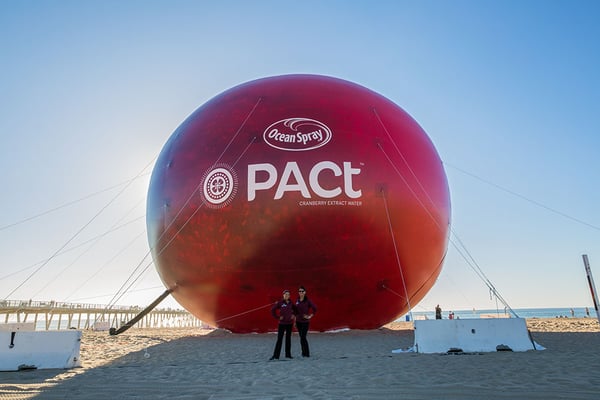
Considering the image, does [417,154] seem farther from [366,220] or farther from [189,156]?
[189,156]

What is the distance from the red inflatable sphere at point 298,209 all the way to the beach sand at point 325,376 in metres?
1.48

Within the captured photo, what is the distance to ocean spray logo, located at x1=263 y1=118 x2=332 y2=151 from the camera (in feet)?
25.8

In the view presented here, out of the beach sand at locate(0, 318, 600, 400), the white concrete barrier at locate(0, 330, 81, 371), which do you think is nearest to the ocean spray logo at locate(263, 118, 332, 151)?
the beach sand at locate(0, 318, 600, 400)

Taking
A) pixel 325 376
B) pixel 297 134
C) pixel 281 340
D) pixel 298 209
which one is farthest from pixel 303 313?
pixel 297 134

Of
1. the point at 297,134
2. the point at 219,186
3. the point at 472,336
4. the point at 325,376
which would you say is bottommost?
the point at 325,376

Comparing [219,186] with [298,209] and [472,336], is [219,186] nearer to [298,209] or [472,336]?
[298,209]

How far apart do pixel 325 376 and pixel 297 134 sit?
185 inches

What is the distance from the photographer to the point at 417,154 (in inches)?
356

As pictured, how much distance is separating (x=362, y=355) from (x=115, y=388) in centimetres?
331

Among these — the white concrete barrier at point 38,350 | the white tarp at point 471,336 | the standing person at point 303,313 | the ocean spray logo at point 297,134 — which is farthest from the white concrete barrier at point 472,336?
the white concrete barrier at point 38,350

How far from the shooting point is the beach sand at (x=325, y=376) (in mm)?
3598

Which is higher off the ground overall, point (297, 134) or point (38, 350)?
point (297, 134)

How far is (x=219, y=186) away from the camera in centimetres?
805

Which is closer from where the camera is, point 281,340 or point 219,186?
point 281,340
